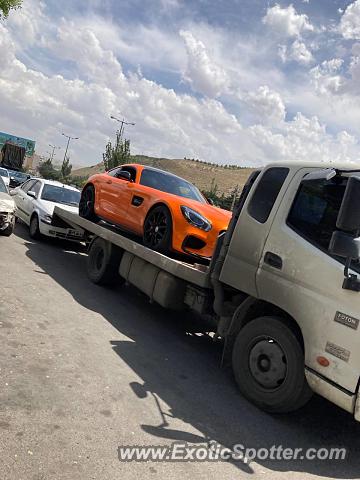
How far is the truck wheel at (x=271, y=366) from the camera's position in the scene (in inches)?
149

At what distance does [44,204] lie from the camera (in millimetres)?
10484

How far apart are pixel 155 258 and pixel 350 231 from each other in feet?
9.97

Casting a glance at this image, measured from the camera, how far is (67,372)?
395 cm

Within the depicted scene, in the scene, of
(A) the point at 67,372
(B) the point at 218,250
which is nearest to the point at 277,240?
(B) the point at 218,250

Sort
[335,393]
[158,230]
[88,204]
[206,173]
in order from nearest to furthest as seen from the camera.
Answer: [335,393] → [158,230] → [88,204] → [206,173]

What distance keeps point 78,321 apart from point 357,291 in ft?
11.3

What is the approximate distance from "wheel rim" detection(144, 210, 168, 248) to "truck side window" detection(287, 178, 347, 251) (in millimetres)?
2370

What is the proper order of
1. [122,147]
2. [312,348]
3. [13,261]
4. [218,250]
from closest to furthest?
[312,348] < [218,250] < [13,261] < [122,147]

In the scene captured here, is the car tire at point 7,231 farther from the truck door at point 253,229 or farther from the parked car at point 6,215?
the truck door at point 253,229

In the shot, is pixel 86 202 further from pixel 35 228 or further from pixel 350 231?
pixel 350 231

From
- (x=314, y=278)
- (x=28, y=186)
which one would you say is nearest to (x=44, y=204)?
(x=28, y=186)

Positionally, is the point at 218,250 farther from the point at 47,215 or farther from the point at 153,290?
the point at 47,215

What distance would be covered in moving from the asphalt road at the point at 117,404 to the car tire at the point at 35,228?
4.16 metres

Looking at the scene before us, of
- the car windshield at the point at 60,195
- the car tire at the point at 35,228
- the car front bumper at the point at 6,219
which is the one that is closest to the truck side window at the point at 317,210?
the car front bumper at the point at 6,219
